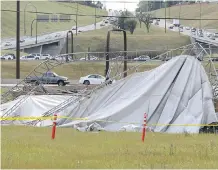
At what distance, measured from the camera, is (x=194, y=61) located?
78.3ft

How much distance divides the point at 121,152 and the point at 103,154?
608 millimetres

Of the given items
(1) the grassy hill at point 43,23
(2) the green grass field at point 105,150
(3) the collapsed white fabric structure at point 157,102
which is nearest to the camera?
(2) the green grass field at point 105,150

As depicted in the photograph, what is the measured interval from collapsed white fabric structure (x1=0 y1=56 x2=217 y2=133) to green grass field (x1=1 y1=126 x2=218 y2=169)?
76.6 inches

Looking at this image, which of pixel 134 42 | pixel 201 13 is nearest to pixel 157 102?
pixel 134 42

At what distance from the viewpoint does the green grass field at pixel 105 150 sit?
1267cm

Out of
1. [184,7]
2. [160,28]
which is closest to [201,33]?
[160,28]

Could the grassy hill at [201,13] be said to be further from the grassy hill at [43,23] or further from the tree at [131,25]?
the tree at [131,25]

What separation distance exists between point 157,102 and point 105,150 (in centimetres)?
748

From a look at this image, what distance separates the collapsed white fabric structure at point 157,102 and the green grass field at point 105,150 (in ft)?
6.38

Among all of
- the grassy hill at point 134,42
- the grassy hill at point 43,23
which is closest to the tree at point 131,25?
the grassy hill at point 134,42

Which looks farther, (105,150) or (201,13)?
(201,13)

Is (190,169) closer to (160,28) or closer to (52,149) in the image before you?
(52,149)

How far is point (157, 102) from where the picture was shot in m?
22.4

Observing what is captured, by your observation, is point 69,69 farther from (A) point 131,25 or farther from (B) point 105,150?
(B) point 105,150
